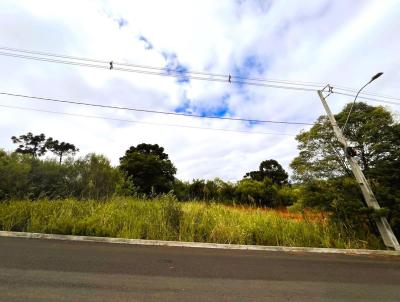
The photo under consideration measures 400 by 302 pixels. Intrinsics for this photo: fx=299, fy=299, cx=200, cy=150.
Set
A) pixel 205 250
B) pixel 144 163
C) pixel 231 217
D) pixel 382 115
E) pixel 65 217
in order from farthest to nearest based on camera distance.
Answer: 1. pixel 144 163
2. pixel 382 115
3. pixel 231 217
4. pixel 65 217
5. pixel 205 250

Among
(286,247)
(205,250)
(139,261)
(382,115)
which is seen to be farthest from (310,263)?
(382,115)

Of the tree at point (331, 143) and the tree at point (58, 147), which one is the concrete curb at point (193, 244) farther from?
the tree at point (58, 147)

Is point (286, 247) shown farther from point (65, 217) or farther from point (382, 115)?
point (382, 115)

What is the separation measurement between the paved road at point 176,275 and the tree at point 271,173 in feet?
187

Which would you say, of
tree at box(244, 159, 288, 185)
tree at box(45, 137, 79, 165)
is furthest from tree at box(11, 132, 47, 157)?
tree at box(244, 159, 288, 185)

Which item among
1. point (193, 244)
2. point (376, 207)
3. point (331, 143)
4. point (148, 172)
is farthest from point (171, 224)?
point (148, 172)

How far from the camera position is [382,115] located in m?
21.1

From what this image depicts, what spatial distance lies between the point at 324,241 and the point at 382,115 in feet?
47.6

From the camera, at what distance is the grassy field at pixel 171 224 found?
1019 cm

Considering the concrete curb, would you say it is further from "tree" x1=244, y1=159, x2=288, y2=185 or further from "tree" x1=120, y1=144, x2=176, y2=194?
"tree" x1=244, y1=159, x2=288, y2=185

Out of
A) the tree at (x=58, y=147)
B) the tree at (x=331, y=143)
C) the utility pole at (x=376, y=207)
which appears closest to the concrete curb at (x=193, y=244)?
the utility pole at (x=376, y=207)

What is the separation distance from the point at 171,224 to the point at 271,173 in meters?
58.3

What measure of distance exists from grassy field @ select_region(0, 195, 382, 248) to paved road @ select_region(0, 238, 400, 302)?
1.53 meters

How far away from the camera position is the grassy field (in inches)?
401
